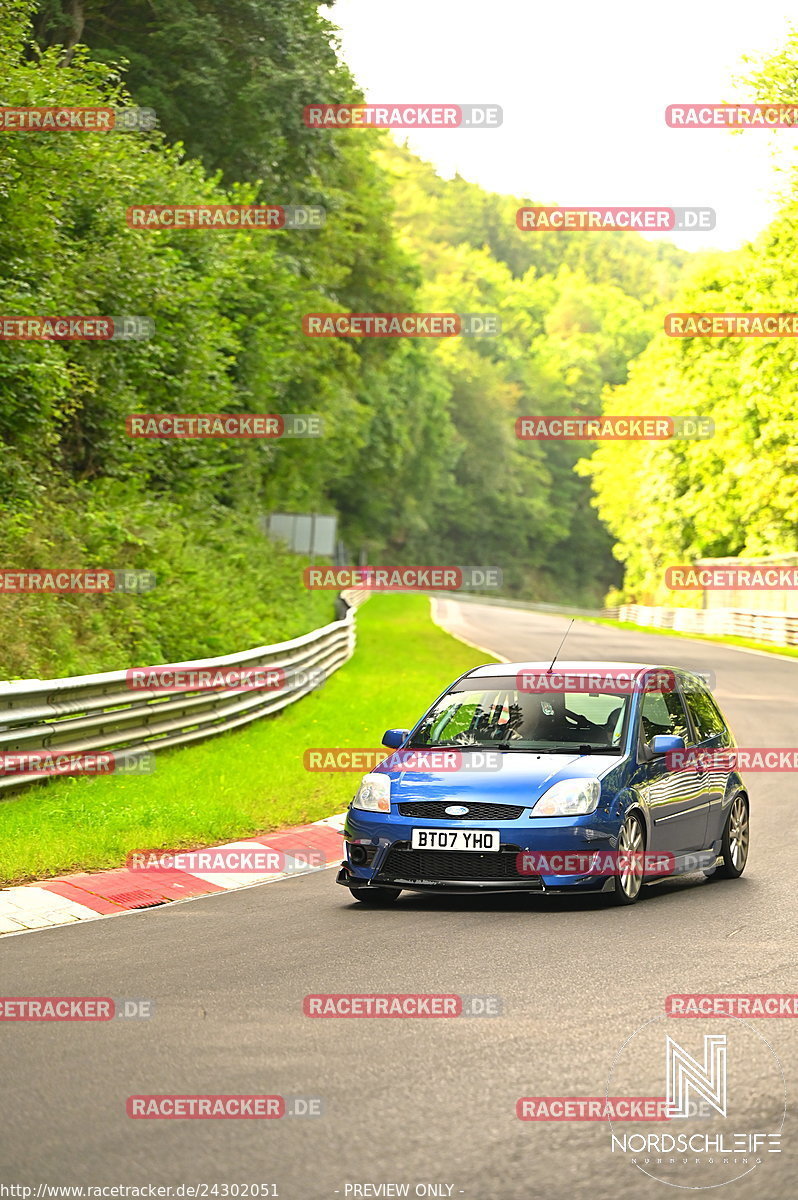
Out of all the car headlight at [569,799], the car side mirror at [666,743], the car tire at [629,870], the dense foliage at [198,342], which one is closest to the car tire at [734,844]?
the car side mirror at [666,743]

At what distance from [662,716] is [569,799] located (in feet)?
5.77

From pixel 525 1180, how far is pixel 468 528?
388 ft

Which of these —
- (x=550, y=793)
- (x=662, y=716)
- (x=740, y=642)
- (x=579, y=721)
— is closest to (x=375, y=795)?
(x=550, y=793)

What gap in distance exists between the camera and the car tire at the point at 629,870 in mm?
10148

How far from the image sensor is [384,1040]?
644 cm

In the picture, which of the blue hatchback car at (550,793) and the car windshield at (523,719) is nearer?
the blue hatchback car at (550,793)

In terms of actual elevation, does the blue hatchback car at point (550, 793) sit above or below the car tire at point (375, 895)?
above

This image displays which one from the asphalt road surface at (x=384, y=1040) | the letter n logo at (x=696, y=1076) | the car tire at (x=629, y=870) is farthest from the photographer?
the car tire at (x=629, y=870)

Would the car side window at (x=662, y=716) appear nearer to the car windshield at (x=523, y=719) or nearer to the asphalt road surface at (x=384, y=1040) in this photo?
the car windshield at (x=523, y=719)

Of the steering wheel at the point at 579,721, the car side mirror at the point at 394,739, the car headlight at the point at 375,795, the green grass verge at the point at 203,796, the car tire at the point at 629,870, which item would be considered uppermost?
the steering wheel at the point at 579,721

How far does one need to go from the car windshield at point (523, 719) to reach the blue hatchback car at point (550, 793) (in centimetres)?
1

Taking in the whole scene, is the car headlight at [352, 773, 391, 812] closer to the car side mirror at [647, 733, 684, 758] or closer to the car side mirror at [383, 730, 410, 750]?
the car side mirror at [383, 730, 410, 750]

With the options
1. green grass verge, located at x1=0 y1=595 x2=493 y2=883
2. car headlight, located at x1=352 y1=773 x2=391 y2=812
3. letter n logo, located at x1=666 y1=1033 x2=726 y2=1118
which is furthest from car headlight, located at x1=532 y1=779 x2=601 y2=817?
letter n logo, located at x1=666 y1=1033 x2=726 y2=1118

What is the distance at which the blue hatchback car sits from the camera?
991cm
